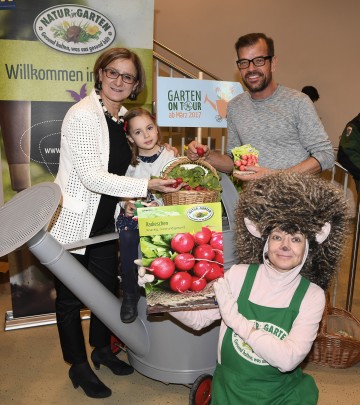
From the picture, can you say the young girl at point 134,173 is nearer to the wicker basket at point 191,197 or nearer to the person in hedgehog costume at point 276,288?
the wicker basket at point 191,197

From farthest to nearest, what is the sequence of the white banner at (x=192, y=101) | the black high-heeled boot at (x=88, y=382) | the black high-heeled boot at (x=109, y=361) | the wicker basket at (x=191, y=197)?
the white banner at (x=192, y=101)
the black high-heeled boot at (x=109, y=361)
the black high-heeled boot at (x=88, y=382)
the wicker basket at (x=191, y=197)

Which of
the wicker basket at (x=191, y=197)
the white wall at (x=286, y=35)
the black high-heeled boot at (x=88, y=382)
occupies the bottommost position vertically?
the black high-heeled boot at (x=88, y=382)

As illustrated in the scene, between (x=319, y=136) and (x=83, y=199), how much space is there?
1.17 metres

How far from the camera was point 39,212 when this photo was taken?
1665mm

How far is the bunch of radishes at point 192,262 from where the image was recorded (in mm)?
1592

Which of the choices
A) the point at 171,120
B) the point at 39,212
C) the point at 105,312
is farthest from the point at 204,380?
the point at 171,120

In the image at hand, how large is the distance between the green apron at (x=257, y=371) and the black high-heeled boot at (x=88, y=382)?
0.90m

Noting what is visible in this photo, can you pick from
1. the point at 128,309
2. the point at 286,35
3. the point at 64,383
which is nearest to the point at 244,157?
the point at 128,309

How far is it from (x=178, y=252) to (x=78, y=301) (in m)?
0.91

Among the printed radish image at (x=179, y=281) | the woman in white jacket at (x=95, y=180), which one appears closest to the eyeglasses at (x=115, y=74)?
the woman in white jacket at (x=95, y=180)

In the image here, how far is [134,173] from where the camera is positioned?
90.9 inches

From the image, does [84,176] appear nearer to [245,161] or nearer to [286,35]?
[245,161]

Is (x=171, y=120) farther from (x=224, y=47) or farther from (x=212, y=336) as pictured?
(x=224, y=47)

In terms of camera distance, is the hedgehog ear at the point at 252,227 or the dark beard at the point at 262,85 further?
the dark beard at the point at 262,85
